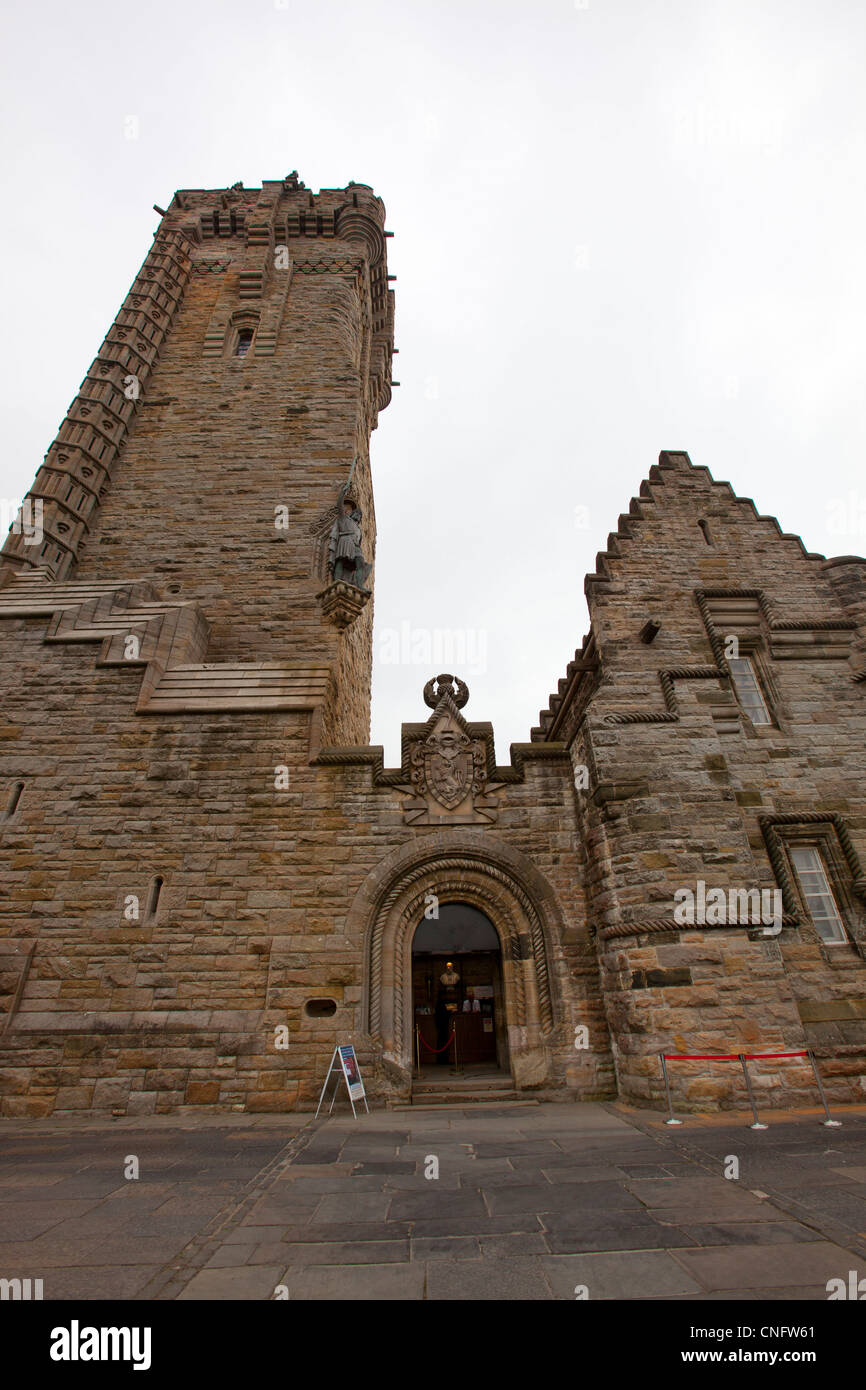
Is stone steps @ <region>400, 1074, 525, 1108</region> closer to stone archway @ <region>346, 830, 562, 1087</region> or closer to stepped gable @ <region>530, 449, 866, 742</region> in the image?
stone archway @ <region>346, 830, 562, 1087</region>

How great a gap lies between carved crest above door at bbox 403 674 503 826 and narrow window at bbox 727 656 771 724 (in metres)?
3.85

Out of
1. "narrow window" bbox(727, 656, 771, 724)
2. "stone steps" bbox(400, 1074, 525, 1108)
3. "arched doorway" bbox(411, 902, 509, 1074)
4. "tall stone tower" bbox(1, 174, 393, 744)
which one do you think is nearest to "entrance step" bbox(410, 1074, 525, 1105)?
"stone steps" bbox(400, 1074, 525, 1108)

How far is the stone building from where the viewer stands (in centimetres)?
732

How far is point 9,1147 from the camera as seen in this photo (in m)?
5.83

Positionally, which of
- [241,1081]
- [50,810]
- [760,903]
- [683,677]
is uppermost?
[683,677]

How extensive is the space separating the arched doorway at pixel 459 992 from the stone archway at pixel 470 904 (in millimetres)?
312

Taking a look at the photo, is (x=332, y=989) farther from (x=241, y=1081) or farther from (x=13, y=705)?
(x=13, y=705)

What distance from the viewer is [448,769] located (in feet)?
30.1

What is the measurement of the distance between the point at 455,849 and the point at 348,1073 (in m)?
3.02

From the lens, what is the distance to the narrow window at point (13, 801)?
28.7 feet

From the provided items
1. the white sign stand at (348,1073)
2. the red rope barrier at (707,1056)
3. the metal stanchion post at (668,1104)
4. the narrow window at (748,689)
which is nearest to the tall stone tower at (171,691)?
the white sign stand at (348,1073)
